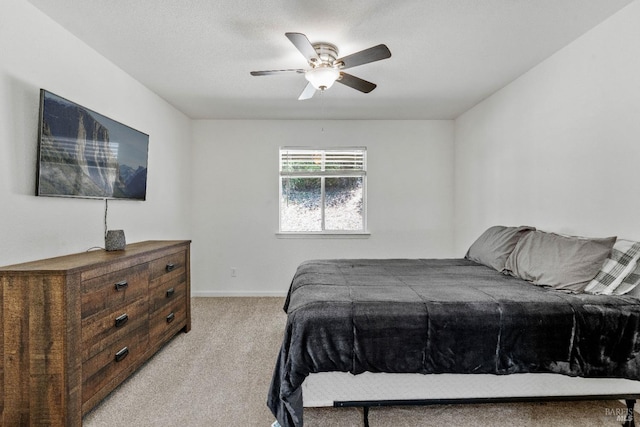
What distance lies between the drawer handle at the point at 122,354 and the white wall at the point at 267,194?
2277mm

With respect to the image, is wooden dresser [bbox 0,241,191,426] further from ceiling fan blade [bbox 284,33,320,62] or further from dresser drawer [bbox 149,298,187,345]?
ceiling fan blade [bbox 284,33,320,62]

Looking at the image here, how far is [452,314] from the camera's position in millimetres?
1733

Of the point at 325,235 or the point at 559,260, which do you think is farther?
the point at 325,235

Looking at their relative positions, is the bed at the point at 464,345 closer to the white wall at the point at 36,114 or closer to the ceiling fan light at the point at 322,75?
the ceiling fan light at the point at 322,75

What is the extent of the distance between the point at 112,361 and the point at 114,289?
18.3 inches

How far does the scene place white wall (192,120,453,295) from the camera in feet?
14.8

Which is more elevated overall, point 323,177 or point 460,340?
point 323,177

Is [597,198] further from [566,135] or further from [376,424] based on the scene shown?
[376,424]

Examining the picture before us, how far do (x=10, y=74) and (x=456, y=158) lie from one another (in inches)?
180

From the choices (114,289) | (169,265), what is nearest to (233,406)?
(114,289)

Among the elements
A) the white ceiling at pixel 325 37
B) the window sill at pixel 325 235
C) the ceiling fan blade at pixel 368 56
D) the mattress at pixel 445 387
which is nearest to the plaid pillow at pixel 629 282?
the mattress at pixel 445 387

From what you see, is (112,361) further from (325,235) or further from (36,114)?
(325,235)

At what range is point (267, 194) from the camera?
14.8 ft

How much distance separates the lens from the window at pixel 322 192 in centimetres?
459
